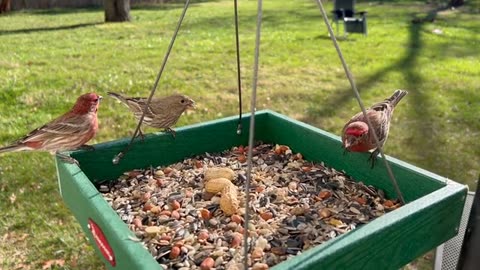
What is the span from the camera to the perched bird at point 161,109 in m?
2.37

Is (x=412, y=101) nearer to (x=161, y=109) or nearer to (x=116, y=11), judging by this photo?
(x=161, y=109)

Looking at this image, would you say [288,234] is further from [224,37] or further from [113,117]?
[224,37]

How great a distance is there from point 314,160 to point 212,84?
3.94 metres

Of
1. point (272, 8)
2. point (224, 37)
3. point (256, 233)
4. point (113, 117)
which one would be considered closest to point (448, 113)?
point (113, 117)

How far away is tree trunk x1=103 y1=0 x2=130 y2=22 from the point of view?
484 inches

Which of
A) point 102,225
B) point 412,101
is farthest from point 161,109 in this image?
point 412,101

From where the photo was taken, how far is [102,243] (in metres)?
1.52

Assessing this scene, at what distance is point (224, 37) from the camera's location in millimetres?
9828

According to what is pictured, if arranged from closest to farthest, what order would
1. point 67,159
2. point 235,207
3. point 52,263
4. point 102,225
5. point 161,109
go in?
1. point 102,225
2. point 235,207
3. point 67,159
4. point 161,109
5. point 52,263

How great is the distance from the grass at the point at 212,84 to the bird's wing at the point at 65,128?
43.2 inches

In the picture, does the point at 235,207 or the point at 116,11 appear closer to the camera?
the point at 235,207

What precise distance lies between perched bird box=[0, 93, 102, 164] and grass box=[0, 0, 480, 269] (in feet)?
3.46

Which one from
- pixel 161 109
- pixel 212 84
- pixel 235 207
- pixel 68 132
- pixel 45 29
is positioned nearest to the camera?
pixel 235 207

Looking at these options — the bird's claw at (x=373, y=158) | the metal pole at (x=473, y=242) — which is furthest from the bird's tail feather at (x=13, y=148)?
the metal pole at (x=473, y=242)
